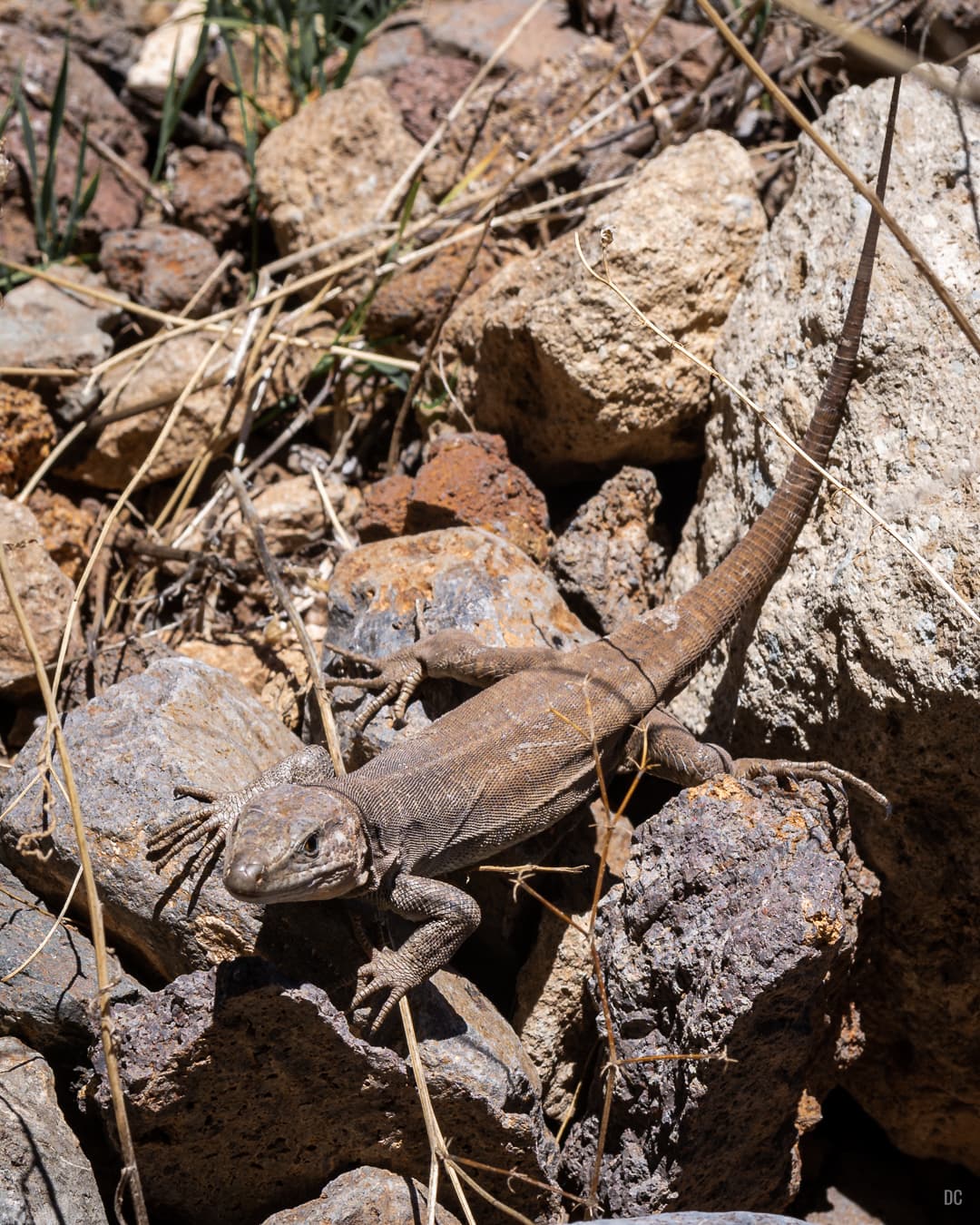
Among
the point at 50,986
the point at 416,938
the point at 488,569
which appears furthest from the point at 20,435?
the point at 416,938

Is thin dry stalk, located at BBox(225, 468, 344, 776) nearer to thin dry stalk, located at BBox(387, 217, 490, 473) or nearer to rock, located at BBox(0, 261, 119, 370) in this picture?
thin dry stalk, located at BBox(387, 217, 490, 473)

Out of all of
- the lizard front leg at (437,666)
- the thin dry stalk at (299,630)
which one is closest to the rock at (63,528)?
the thin dry stalk at (299,630)

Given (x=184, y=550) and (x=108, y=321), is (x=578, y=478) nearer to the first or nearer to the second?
(x=184, y=550)

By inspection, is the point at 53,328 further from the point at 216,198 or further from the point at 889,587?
the point at 889,587

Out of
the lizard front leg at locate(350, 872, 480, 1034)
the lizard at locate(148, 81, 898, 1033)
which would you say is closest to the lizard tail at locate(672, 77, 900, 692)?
the lizard at locate(148, 81, 898, 1033)

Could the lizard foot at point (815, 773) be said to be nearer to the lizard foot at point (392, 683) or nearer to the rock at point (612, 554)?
the rock at point (612, 554)
